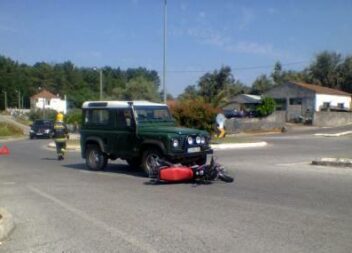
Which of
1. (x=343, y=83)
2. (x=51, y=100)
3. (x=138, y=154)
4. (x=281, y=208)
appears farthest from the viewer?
(x=51, y=100)

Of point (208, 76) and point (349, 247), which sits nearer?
point (349, 247)

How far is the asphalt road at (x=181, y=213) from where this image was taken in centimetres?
713

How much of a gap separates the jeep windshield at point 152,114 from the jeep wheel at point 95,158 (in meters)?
2.11

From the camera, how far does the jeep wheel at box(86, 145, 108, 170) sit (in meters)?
16.6

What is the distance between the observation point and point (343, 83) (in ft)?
280

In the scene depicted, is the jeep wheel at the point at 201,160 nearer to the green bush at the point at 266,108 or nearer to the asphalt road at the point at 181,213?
the asphalt road at the point at 181,213

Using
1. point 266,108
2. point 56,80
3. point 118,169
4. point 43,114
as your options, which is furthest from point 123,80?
point 118,169

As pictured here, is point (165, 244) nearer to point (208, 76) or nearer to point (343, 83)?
point (208, 76)

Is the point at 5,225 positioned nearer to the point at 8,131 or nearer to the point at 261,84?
the point at 8,131

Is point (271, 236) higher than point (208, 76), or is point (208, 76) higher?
point (208, 76)

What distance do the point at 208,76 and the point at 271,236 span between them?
61673 mm

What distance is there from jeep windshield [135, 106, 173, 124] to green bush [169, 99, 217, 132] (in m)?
15.1

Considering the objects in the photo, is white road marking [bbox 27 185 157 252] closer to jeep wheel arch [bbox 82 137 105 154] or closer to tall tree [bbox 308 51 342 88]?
jeep wheel arch [bbox 82 137 105 154]

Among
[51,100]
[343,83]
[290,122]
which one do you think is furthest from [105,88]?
[290,122]
